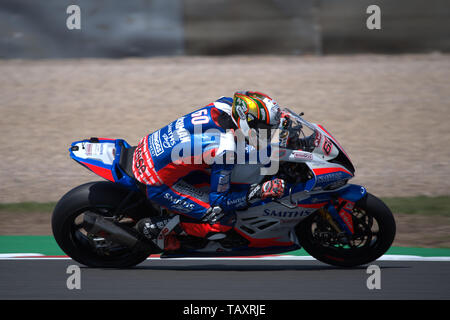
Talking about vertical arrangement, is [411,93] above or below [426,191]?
above

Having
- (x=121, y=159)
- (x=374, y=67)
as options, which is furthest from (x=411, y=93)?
(x=121, y=159)

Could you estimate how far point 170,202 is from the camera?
6.02 meters

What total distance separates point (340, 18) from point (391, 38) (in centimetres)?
123

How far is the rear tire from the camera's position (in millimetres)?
6027

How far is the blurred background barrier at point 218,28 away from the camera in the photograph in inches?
552

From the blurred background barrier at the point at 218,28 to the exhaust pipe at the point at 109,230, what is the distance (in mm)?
8628

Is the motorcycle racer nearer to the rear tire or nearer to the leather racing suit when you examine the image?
the leather racing suit

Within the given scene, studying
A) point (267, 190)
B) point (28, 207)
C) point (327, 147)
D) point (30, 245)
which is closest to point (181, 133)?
point (267, 190)

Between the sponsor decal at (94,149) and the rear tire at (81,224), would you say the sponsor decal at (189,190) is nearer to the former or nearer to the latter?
the rear tire at (81,224)

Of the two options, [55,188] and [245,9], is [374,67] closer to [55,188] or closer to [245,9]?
[245,9]

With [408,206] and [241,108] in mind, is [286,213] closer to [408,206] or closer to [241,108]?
[241,108]

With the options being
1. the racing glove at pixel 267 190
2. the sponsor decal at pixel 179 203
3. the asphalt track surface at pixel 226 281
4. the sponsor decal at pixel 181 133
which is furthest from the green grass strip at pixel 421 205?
the sponsor decal at pixel 181 133

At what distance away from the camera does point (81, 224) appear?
6.15 metres

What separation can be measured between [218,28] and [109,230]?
9018 millimetres
